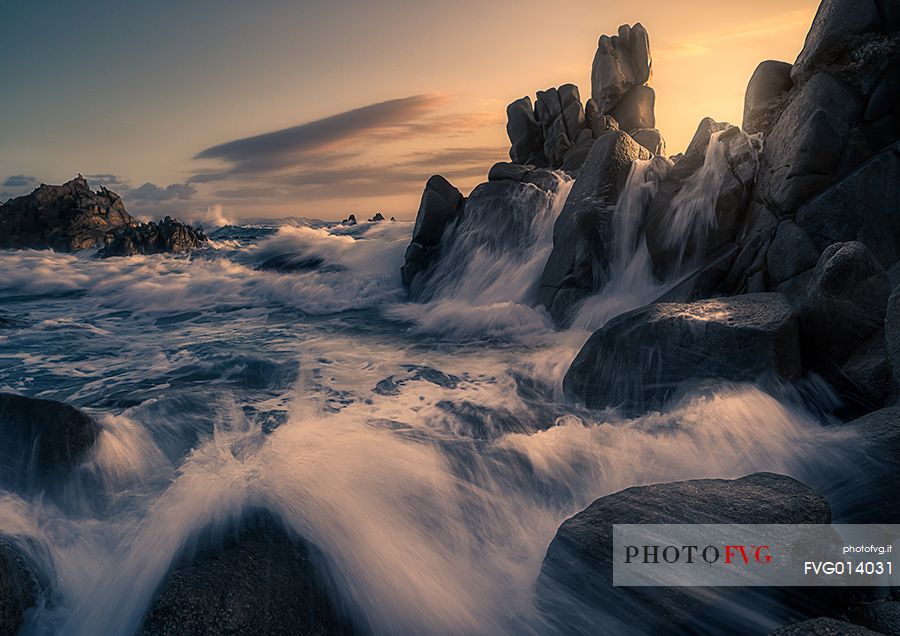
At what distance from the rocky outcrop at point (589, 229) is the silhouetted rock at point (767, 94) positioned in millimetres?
2588

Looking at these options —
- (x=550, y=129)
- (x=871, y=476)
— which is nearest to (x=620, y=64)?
(x=550, y=129)

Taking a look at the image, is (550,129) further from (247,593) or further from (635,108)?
(247,593)

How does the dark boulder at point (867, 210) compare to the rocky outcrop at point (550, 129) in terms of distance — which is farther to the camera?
the rocky outcrop at point (550, 129)

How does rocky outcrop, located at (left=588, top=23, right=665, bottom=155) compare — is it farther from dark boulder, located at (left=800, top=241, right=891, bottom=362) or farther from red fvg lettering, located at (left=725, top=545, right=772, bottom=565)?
red fvg lettering, located at (left=725, top=545, right=772, bottom=565)

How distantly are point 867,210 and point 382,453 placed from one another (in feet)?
25.5

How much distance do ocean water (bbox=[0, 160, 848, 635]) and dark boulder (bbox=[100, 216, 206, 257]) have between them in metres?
31.9

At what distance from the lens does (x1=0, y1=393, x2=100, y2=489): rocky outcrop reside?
197 inches

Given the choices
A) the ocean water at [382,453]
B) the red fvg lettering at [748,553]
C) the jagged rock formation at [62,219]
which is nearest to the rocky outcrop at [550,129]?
the ocean water at [382,453]

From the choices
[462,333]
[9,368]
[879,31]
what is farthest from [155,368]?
[879,31]

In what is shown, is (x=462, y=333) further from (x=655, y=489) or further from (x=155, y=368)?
(x=655, y=489)

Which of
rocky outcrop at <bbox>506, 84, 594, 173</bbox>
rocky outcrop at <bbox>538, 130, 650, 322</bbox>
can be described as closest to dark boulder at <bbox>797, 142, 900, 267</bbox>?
rocky outcrop at <bbox>538, 130, 650, 322</bbox>

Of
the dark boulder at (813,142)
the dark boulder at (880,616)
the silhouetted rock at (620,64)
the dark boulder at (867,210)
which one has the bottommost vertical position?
the dark boulder at (880,616)

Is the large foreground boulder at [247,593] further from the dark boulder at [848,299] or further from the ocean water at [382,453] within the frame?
the dark boulder at [848,299]

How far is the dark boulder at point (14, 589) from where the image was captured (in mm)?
3297
